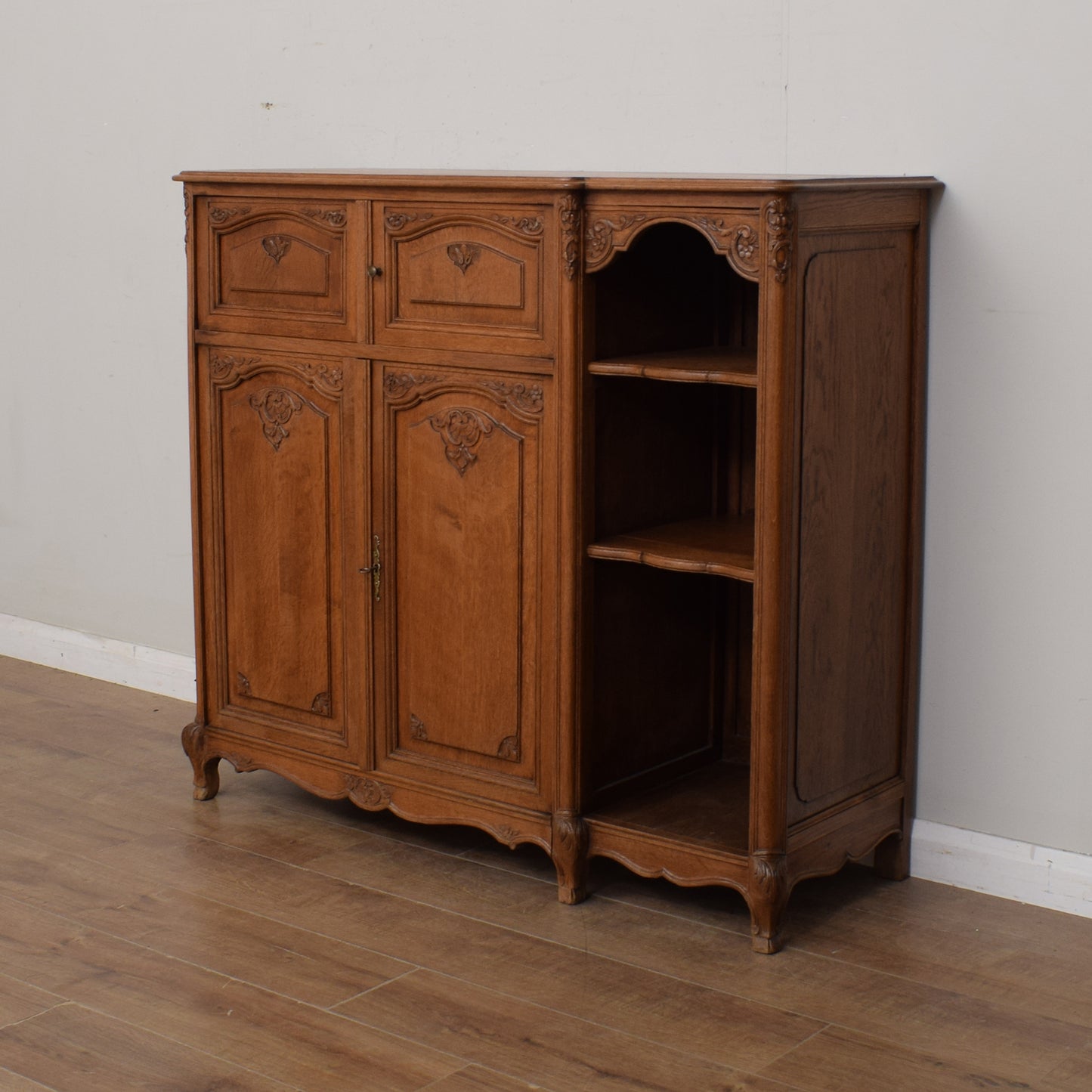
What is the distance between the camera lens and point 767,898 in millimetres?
3078

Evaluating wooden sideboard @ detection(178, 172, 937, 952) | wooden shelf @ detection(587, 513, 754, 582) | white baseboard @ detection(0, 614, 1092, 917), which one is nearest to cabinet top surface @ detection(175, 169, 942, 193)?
wooden sideboard @ detection(178, 172, 937, 952)

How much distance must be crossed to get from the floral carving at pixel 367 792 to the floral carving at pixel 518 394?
3.06ft

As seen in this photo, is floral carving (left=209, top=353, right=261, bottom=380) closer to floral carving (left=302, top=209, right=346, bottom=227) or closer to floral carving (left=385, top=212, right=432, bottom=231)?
floral carving (left=302, top=209, right=346, bottom=227)

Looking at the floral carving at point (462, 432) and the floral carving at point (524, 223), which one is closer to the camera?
the floral carving at point (524, 223)

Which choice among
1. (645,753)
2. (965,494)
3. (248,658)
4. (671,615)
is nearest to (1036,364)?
(965,494)

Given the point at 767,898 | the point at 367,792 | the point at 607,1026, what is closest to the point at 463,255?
the point at 367,792

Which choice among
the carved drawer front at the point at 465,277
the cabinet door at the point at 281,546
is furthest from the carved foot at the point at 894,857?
the carved drawer front at the point at 465,277

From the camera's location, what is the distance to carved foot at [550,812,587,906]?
10.8 ft

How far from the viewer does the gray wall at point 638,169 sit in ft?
10.5

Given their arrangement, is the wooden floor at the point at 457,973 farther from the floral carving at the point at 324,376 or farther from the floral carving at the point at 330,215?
the floral carving at the point at 330,215

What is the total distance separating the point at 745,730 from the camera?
3.71 m

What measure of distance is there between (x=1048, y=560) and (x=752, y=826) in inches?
32.0

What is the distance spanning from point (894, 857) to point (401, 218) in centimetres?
170

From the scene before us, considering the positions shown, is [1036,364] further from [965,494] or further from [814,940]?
[814,940]
